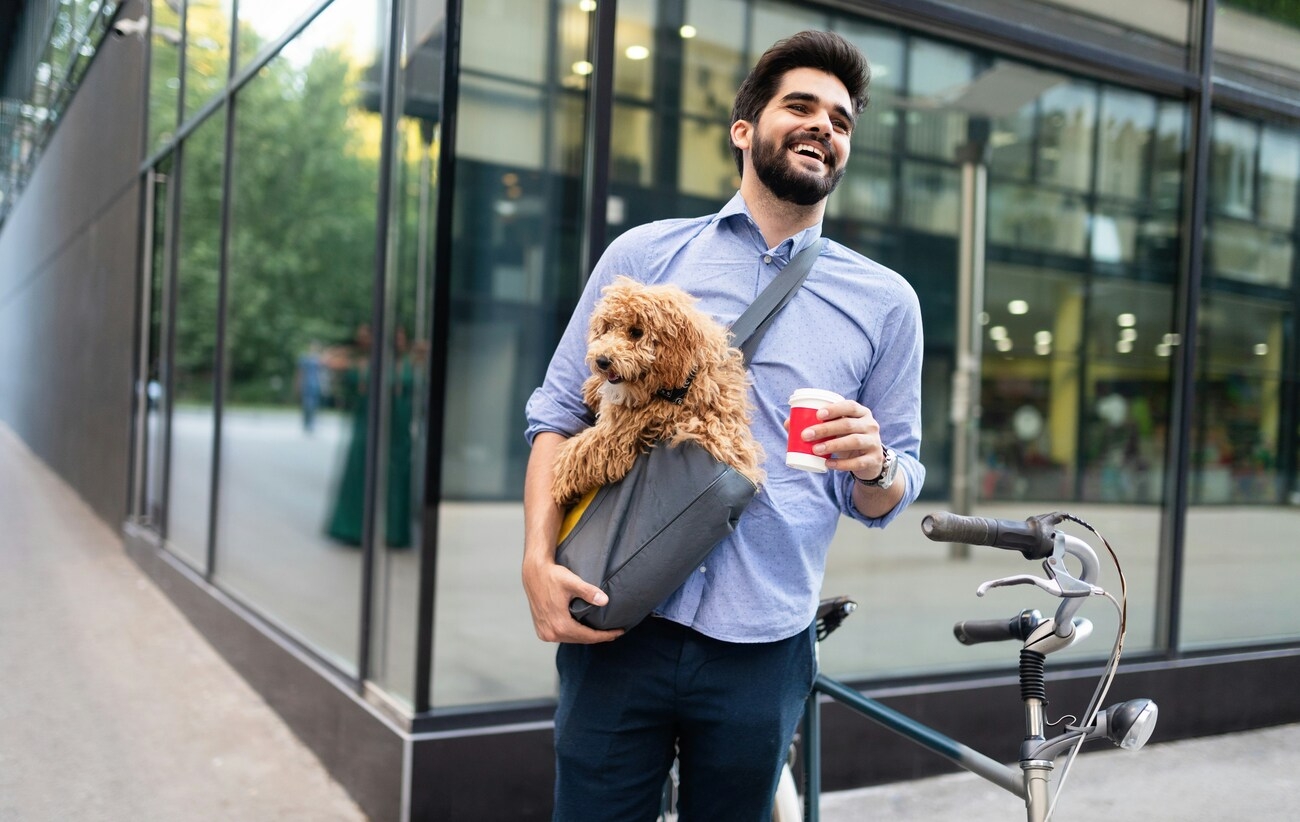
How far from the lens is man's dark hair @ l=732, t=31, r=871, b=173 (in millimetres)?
1844

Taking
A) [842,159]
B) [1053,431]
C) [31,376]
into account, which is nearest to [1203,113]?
[1053,431]

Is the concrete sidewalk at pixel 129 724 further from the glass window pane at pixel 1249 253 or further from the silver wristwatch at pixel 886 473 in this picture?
the glass window pane at pixel 1249 253

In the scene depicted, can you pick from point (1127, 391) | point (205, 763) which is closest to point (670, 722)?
point (205, 763)

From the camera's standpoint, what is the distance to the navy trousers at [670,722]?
5.90 ft

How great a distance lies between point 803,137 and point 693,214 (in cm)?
265

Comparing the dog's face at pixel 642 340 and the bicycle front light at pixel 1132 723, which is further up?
the dog's face at pixel 642 340

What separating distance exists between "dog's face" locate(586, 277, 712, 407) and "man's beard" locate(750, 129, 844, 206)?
1.06ft

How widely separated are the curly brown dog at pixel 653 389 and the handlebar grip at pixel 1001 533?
0.98 feet

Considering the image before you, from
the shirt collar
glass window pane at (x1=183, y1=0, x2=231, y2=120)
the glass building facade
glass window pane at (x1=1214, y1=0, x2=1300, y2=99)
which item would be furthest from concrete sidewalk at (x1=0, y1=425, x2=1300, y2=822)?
glass window pane at (x1=183, y1=0, x2=231, y2=120)

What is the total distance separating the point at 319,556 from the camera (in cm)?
507

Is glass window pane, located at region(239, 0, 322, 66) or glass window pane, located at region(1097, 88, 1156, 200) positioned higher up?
glass window pane, located at region(239, 0, 322, 66)

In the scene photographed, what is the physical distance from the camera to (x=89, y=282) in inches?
472

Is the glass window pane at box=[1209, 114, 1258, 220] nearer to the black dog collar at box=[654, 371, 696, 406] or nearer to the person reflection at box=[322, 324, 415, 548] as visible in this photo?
the person reflection at box=[322, 324, 415, 548]

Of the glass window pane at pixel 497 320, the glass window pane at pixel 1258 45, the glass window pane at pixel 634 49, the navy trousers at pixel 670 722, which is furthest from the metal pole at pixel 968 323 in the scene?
the navy trousers at pixel 670 722
